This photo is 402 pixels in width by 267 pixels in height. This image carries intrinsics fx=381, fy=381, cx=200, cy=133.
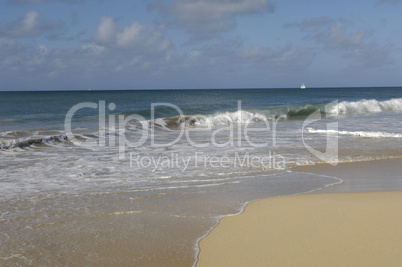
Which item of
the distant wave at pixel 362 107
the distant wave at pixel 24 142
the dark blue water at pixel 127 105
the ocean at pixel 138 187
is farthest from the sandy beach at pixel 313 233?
the distant wave at pixel 362 107

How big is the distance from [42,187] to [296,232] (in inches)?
166

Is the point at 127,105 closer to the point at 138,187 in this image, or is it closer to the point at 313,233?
the point at 138,187

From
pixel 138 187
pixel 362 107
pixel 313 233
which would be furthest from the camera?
pixel 362 107

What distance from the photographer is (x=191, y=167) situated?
7.98 metres

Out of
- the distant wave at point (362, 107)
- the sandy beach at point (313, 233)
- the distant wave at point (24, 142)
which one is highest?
the distant wave at point (362, 107)

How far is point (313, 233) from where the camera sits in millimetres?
4012

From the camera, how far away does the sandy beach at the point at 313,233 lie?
342 centimetres

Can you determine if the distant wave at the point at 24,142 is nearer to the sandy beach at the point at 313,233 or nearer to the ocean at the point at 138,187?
the ocean at the point at 138,187

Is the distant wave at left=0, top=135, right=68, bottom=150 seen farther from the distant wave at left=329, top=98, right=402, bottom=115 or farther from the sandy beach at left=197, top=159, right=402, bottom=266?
the distant wave at left=329, top=98, right=402, bottom=115

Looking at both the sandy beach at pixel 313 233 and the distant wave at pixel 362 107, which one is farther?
the distant wave at pixel 362 107

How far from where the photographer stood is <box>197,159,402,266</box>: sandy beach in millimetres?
3422

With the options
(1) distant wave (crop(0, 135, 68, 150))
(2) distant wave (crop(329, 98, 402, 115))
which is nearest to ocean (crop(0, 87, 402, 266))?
(1) distant wave (crop(0, 135, 68, 150))

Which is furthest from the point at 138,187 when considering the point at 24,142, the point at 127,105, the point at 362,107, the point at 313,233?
the point at 127,105

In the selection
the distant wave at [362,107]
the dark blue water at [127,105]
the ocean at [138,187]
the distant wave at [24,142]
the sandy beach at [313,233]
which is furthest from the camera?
the distant wave at [362,107]
